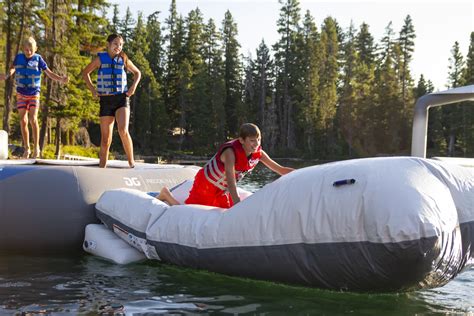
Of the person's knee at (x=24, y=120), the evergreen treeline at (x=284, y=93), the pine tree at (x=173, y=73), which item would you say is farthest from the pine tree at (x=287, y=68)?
the person's knee at (x=24, y=120)

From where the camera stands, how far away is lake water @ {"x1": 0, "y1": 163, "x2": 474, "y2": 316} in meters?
4.41

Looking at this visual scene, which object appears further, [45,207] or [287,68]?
[287,68]

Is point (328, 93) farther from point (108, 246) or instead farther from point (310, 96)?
point (108, 246)

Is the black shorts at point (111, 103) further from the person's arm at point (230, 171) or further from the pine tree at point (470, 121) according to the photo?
the pine tree at point (470, 121)

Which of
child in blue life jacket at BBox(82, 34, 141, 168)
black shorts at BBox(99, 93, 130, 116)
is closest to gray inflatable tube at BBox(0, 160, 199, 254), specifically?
child in blue life jacket at BBox(82, 34, 141, 168)

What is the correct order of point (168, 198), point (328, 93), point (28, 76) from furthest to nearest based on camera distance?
point (328, 93)
point (28, 76)
point (168, 198)

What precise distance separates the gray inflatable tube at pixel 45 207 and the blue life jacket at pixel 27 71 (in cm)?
202

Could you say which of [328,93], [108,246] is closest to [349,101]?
[328,93]

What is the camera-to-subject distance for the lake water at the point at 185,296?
441cm

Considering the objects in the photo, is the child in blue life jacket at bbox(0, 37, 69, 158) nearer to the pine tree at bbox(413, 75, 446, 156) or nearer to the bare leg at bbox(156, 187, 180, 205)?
the bare leg at bbox(156, 187, 180, 205)

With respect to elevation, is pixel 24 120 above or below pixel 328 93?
below

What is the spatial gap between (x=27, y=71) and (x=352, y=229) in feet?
20.5

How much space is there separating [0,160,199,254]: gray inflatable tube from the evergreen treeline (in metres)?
41.5

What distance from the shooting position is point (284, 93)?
188ft
